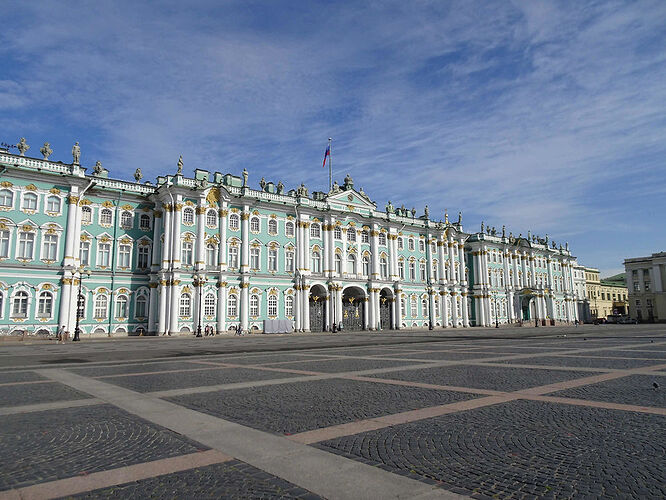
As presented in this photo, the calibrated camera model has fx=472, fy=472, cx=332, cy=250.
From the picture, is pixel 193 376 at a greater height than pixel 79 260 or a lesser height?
lesser

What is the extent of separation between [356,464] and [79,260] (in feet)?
151

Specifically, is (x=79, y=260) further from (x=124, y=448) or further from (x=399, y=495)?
(x=399, y=495)

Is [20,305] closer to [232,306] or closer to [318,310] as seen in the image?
[232,306]

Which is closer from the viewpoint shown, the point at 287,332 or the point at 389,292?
the point at 287,332

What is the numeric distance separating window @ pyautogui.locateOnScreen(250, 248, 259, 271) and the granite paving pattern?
48.5m

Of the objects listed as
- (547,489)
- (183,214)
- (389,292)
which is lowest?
(547,489)

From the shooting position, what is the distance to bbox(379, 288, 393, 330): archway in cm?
6469

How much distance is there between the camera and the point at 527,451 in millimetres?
6199

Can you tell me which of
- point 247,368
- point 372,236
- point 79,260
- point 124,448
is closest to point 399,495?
point 124,448

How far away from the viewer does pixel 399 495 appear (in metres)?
4.76

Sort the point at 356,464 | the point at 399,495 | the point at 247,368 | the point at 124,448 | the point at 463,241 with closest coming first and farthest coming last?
the point at 399,495 < the point at 356,464 < the point at 124,448 < the point at 247,368 < the point at 463,241

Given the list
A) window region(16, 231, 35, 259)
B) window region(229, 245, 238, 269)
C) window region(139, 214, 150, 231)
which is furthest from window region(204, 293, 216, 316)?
window region(16, 231, 35, 259)

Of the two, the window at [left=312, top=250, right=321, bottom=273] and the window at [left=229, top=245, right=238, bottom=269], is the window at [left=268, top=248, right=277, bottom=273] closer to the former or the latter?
the window at [left=229, top=245, right=238, bottom=269]

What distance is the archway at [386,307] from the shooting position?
212 ft
